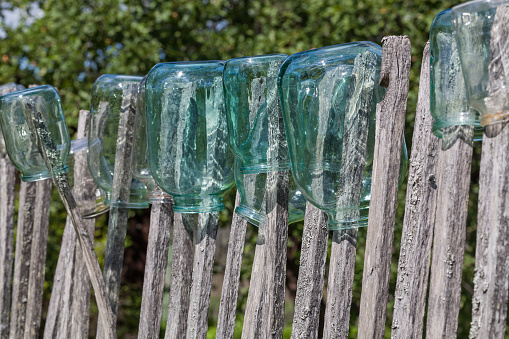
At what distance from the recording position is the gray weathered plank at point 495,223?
0.82 meters

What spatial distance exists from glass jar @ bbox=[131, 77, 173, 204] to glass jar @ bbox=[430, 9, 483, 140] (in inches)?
27.8

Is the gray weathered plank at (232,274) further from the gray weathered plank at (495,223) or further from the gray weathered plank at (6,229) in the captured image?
the gray weathered plank at (6,229)

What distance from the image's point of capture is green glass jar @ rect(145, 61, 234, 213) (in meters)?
1.26

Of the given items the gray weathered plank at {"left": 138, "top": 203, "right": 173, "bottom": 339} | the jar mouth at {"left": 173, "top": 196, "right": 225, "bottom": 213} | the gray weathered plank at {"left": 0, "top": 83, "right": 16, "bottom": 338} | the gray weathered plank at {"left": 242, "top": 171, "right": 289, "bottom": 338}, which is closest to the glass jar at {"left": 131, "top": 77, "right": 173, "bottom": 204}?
the gray weathered plank at {"left": 138, "top": 203, "right": 173, "bottom": 339}

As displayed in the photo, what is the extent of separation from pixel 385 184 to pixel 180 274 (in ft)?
1.84

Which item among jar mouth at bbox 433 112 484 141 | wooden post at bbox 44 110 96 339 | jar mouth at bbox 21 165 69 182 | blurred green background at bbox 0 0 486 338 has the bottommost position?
wooden post at bbox 44 110 96 339

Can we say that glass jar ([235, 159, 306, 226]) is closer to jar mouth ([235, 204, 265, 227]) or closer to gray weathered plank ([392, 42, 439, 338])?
jar mouth ([235, 204, 265, 227])

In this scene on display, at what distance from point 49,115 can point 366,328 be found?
1.02 meters

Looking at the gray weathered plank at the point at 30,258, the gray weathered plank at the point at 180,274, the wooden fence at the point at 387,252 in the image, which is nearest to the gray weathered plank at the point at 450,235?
the wooden fence at the point at 387,252

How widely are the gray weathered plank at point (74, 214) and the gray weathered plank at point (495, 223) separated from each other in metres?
0.91

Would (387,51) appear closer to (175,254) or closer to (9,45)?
(175,254)

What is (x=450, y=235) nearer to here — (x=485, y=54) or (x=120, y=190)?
(x=485, y=54)

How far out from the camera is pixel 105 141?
1534 millimetres

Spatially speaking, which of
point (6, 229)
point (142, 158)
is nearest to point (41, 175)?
point (142, 158)
